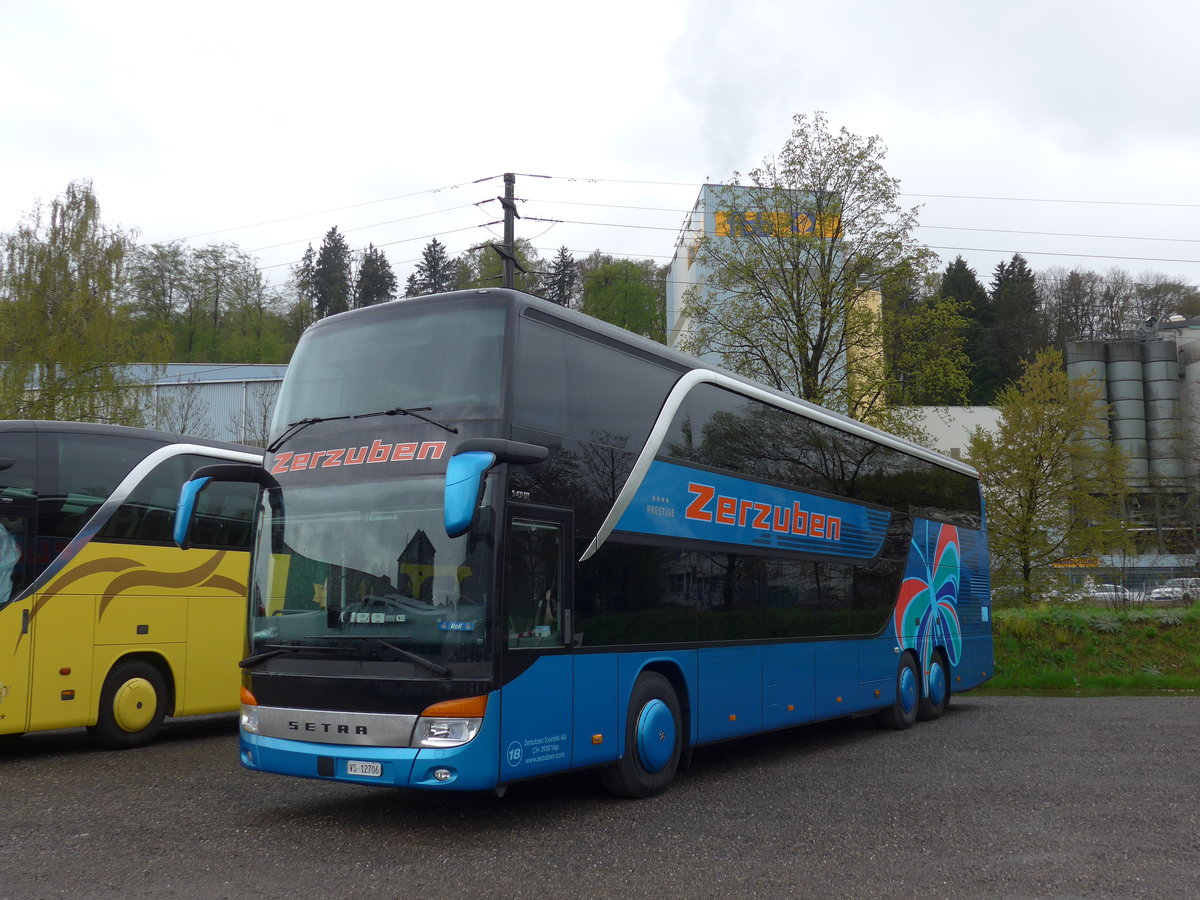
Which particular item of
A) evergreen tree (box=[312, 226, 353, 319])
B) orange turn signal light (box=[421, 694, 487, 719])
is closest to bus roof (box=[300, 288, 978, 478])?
orange turn signal light (box=[421, 694, 487, 719])

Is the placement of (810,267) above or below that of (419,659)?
above

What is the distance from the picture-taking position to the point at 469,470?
695cm

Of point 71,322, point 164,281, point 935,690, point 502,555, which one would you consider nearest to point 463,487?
point 502,555

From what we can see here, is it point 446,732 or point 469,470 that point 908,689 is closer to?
point 446,732

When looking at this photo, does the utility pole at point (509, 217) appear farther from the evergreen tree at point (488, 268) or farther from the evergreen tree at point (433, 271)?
the evergreen tree at point (433, 271)

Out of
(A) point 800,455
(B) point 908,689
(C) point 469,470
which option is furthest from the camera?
(B) point 908,689

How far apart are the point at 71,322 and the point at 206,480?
26113 mm

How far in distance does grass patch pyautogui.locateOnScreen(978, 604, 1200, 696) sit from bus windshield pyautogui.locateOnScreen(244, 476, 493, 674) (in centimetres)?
1710

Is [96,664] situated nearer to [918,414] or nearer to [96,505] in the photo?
[96,505]

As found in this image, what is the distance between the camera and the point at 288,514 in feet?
27.6

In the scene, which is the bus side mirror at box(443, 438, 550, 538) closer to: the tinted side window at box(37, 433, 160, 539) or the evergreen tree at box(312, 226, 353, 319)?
the tinted side window at box(37, 433, 160, 539)

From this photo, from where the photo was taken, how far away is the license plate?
7.54 m

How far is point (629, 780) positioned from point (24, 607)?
271 inches

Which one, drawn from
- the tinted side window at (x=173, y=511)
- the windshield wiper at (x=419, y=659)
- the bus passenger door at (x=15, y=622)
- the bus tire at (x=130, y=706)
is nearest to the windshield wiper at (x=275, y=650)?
the windshield wiper at (x=419, y=659)
